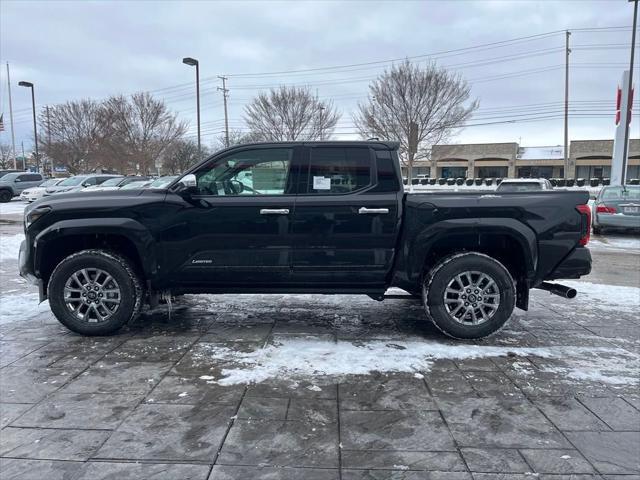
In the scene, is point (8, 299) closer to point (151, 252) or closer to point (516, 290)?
point (151, 252)

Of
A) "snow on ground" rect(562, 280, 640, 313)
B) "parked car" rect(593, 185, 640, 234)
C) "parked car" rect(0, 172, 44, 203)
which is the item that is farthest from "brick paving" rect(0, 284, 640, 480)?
"parked car" rect(0, 172, 44, 203)

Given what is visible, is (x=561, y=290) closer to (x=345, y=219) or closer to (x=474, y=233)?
(x=474, y=233)

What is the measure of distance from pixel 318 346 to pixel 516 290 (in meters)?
2.11

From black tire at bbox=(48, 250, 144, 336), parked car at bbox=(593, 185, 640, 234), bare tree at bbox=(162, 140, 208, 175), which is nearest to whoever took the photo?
black tire at bbox=(48, 250, 144, 336)

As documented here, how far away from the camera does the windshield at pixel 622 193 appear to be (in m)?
13.5

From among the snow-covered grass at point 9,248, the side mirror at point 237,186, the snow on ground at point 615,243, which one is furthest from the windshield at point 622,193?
the snow-covered grass at point 9,248

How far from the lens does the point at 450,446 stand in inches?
116

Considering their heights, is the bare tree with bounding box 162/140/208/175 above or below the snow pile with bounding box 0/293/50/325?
above

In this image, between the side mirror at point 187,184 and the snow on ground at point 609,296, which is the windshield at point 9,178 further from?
the snow on ground at point 609,296

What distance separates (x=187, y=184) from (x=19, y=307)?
3.12m

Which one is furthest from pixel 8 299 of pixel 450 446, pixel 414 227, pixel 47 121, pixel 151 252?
pixel 47 121

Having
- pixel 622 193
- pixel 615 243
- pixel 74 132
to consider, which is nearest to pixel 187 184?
pixel 615 243

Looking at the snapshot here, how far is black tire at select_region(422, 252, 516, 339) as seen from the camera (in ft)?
15.2

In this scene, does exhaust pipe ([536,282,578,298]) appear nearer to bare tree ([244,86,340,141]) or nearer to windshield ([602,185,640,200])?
windshield ([602,185,640,200])
